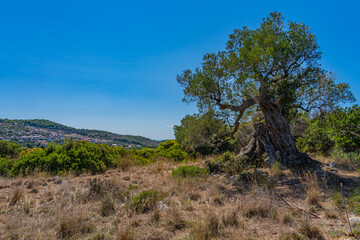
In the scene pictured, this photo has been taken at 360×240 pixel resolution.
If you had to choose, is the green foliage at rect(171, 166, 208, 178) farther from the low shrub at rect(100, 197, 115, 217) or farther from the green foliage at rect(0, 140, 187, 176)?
the green foliage at rect(0, 140, 187, 176)

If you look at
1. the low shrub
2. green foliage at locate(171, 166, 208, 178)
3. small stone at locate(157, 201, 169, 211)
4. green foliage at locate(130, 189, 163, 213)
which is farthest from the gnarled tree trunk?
the low shrub

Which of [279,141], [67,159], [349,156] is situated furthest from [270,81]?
[67,159]

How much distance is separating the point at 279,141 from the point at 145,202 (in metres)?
7.63

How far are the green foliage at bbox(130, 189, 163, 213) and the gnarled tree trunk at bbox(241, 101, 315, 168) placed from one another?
263 inches

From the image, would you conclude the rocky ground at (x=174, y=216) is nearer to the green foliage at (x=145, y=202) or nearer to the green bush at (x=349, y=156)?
the green foliage at (x=145, y=202)

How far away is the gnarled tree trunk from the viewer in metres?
8.39

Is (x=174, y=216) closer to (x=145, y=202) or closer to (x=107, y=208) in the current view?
(x=145, y=202)

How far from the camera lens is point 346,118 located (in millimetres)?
9375

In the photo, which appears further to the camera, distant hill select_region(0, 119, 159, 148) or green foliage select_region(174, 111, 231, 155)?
distant hill select_region(0, 119, 159, 148)

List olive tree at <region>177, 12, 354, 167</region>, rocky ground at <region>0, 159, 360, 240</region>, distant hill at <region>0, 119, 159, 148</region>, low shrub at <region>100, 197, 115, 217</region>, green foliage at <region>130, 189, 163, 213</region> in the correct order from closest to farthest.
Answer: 1. rocky ground at <region>0, 159, 360, 240</region>
2. low shrub at <region>100, 197, 115, 217</region>
3. green foliage at <region>130, 189, 163, 213</region>
4. olive tree at <region>177, 12, 354, 167</region>
5. distant hill at <region>0, 119, 159, 148</region>

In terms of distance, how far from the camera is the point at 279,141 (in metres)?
8.94

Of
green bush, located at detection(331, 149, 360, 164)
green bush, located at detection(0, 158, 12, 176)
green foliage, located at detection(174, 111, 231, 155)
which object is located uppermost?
green foliage, located at detection(174, 111, 231, 155)

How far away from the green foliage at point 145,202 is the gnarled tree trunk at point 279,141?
6682 mm

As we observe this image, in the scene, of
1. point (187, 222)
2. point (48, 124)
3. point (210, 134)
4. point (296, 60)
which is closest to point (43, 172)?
point (187, 222)
